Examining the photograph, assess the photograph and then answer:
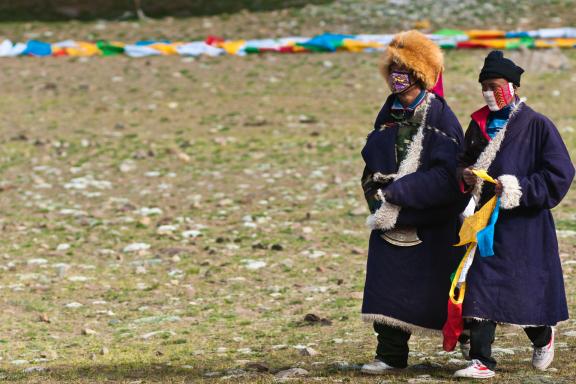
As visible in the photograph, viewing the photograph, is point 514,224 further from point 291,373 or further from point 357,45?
point 357,45

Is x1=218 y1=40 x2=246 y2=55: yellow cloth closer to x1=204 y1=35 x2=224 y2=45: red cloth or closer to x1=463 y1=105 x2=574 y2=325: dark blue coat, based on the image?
x1=204 y1=35 x2=224 y2=45: red cloth

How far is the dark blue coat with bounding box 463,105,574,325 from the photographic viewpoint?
6094 millimetres

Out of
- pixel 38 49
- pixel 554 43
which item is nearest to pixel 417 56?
pixel 554 43

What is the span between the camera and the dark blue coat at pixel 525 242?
6094 millimetres

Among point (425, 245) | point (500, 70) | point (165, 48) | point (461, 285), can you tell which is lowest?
point (165, 48)

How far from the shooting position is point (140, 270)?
392 inches

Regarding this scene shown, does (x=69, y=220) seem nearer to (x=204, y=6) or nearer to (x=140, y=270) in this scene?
(x=140, y=270)

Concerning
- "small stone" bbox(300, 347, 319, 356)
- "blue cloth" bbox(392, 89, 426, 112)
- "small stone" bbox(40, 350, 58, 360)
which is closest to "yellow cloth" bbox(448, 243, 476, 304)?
"blue cloth" bbox(392, 89, 426, 112)

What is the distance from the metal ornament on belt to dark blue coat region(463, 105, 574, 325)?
39 cm

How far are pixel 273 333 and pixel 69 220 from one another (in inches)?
170

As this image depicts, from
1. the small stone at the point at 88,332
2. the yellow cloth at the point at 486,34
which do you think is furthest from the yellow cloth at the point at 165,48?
the small stone at the point at 88,332

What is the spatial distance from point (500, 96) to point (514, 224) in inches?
24.9

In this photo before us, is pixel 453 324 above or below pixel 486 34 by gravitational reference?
above

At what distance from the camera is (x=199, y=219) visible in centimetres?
1180
